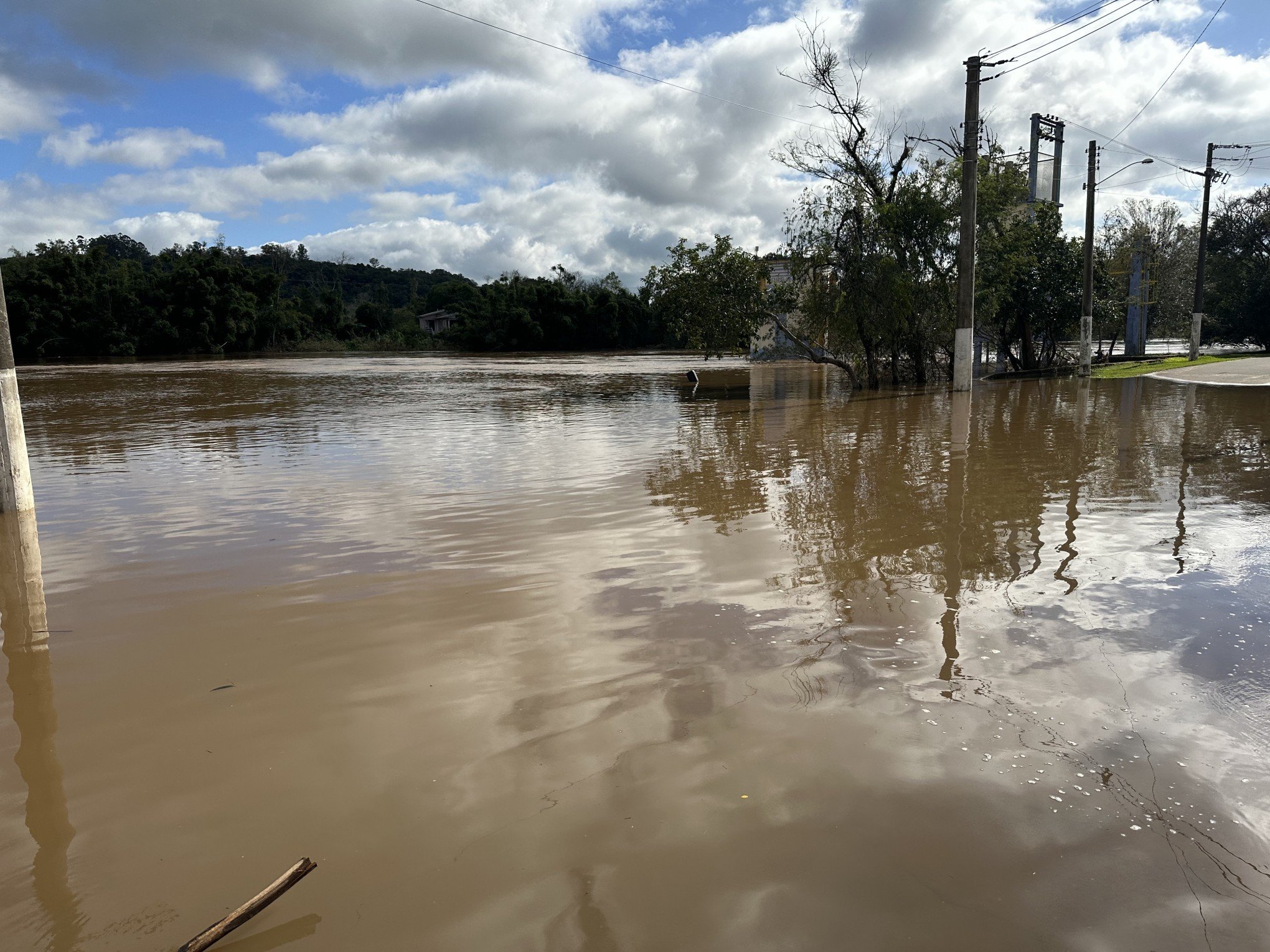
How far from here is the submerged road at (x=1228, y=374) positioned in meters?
22.6

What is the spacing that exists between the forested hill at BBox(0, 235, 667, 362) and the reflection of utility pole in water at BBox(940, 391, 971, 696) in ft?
156

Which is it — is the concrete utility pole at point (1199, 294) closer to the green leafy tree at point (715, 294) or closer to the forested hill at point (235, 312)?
the green leafy tree at point (715, 294)

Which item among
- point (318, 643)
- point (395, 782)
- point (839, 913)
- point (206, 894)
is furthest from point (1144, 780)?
point (318, 643)

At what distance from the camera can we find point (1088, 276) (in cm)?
2741

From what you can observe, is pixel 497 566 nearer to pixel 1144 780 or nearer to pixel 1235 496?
pixel 1144 780

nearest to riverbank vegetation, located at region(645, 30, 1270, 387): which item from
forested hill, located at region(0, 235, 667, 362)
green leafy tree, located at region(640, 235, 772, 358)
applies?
green leafy tree, located at region(640, 235, 772, 358)

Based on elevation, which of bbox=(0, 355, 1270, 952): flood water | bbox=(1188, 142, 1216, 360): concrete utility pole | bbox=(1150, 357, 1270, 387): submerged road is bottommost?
bbox=(0, 355, 1270, 952): flood water

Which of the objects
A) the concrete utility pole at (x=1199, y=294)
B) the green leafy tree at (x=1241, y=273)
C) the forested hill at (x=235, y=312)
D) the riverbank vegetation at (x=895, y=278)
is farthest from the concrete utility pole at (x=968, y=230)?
the forested hill at (x=235, y=312)

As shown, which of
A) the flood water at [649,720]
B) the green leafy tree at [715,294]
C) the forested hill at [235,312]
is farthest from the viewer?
the forested hill at [235,312]

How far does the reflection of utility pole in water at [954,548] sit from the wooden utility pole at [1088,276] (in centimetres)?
1603

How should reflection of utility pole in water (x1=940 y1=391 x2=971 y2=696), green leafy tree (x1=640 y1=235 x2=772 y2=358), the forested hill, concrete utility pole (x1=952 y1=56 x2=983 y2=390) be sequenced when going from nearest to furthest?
reflection of utility pole in water (x1=940 y1=391 x2=971 y2=696) < concrete utility pole (x1=952 y1=56 x2=983 y2=390) < green leafy tree (x1=640 y1=235 x2=772 y2=358) < the forested hill

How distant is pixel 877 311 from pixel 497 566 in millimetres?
22263

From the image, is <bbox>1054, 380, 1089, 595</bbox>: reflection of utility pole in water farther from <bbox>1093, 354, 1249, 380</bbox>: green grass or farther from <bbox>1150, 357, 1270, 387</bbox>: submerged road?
<bbox>1093, 354, 1249, 380</bbox>: green grass

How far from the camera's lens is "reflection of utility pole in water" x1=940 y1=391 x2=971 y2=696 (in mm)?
4562
